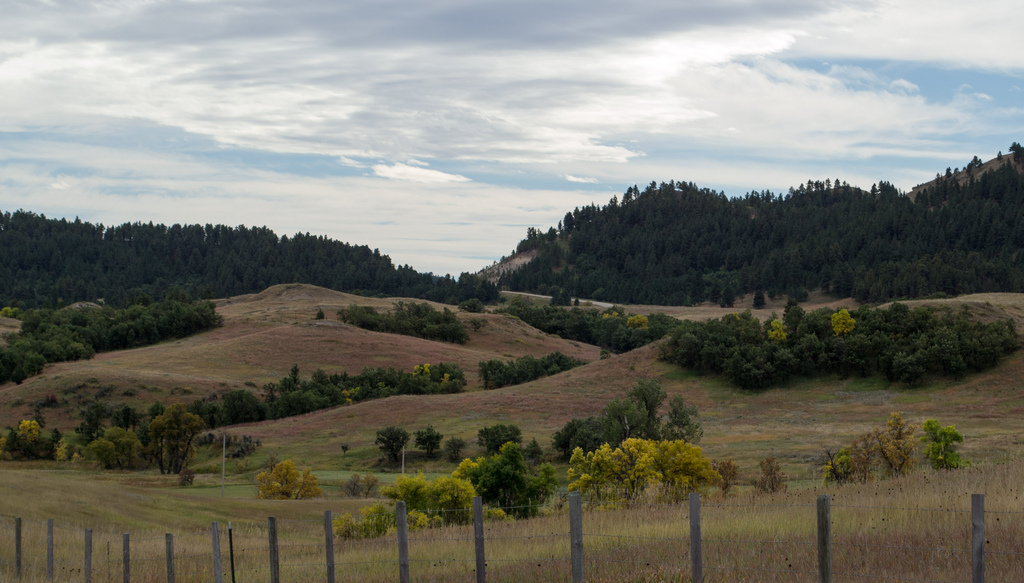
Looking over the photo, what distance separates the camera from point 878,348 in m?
71.3

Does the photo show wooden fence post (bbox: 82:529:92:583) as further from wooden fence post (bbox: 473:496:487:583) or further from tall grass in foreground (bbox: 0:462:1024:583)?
wooden fence post (bbox: 473:496:487:583)

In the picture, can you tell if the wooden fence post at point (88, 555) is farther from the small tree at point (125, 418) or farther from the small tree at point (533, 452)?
the small tree at point (125, 418)

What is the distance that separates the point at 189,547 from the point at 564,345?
12587 cm

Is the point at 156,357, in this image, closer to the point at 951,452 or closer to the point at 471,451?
the point at 471,451

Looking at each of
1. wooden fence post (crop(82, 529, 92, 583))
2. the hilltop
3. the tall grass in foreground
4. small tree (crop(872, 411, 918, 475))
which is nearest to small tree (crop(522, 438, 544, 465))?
small tree (crop(872, 411, 918, 475))

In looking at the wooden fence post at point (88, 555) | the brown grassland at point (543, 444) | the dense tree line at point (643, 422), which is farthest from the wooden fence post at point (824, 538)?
the dense tree line at point (643, 422)

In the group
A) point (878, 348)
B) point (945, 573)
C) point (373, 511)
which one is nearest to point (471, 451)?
point (373, 511)

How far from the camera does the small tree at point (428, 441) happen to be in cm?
6050

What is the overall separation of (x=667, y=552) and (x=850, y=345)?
66.8 metres

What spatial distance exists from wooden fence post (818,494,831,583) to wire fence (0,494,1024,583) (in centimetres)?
1

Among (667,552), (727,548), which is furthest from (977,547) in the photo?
(667,552)

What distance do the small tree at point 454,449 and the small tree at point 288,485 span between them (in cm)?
1456

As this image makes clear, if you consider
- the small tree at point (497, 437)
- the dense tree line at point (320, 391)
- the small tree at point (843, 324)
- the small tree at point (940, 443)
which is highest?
the small tree at point (843, 324)

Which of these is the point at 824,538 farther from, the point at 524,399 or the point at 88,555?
the point at 524,399
